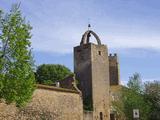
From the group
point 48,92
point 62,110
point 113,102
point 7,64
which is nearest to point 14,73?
point 7,64

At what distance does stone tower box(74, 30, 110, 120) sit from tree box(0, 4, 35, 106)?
30501 millimetres

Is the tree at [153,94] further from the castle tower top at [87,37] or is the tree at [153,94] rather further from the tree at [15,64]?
the tree at [15,64]

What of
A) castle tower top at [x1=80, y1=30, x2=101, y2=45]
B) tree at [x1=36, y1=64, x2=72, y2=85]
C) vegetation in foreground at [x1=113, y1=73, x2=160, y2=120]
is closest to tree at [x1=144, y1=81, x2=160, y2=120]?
vegetation in foreground at [x1=113, y1=73, x2=160, y2=120]

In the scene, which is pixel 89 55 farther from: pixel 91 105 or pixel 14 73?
pixel 14 73

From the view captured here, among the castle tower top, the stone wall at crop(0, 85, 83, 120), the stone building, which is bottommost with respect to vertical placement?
the stone wall at crop(0, 85, 83, 120)

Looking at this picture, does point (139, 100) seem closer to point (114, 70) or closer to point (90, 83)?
point (90, 83)

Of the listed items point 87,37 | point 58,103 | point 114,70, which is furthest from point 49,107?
point 114,70

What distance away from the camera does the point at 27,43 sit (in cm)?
3177

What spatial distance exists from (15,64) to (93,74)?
33.0 m

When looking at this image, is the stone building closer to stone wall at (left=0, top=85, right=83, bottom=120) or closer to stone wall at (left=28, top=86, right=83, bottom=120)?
stone wall at (left=28, top=86, right=83, bottom=120)

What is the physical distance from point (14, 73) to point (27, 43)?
2.39 metres

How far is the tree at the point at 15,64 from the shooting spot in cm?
3086

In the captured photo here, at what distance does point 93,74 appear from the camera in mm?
63438

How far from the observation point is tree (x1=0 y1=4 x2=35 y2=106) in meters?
30.9
